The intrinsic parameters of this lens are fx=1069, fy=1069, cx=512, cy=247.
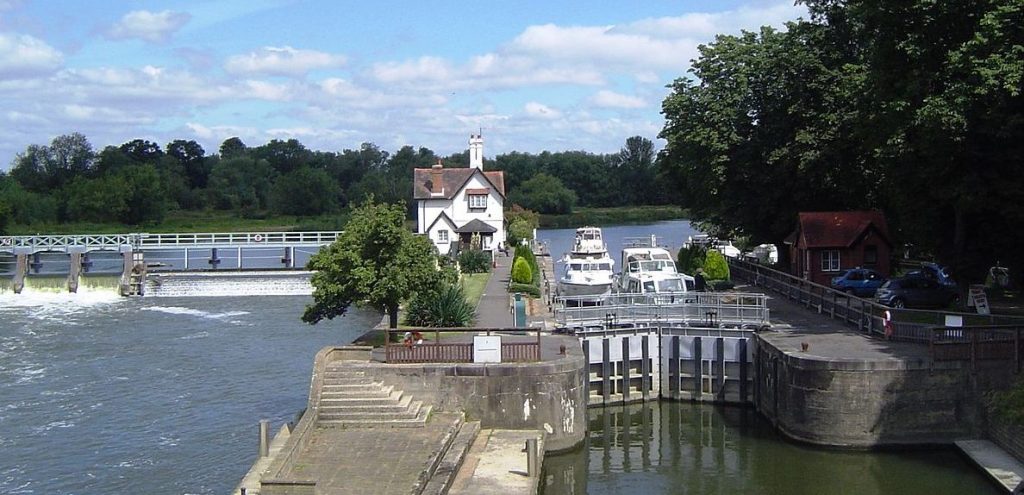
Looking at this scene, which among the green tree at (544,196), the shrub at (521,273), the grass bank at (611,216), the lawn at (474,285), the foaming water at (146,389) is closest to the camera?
the foaming water at (146,389)

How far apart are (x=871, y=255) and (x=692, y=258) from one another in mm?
11580

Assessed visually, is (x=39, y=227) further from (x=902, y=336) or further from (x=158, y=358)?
(x=902, y=336)

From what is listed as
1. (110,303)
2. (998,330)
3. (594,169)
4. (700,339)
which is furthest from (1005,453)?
(594,169)

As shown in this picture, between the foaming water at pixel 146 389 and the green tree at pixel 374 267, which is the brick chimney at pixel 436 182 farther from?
the green tree at pixel 374 267

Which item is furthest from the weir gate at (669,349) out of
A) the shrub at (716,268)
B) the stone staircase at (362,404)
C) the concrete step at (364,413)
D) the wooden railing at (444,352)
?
the shrub at (716,268)

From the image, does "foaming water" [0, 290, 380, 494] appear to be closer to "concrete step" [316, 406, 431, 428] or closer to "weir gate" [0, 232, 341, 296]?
"concrete step" [316, 406, 431, 428]

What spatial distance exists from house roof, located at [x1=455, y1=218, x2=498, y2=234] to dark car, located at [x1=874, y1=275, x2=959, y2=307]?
138 ft

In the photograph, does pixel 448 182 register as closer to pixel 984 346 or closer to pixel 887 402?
pixel 887 402

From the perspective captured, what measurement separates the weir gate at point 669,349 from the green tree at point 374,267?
5246 mm

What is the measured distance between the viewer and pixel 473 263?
192 feet

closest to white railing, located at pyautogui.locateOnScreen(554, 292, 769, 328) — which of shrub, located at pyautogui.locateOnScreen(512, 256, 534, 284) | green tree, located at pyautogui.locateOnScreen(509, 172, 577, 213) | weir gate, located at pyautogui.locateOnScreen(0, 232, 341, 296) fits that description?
shrub, located at pyautogui.locateOnScreen(512, 256, 534, 284)

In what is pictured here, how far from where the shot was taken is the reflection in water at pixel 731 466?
80.3 feet

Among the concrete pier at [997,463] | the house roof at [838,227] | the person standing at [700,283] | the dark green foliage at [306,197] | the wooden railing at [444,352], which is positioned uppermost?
the dark green foliage at [306,197]

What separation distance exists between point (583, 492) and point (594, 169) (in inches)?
6046
